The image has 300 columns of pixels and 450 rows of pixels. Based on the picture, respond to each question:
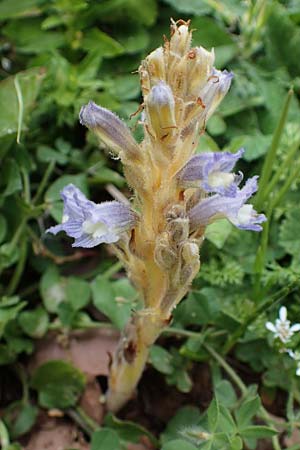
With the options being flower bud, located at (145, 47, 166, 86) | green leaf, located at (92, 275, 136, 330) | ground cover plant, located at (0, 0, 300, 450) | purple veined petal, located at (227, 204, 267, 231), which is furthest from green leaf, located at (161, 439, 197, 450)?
flower bud, located at (145, 47, 166, 86)

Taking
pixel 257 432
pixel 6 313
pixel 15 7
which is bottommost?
pixel 6 313

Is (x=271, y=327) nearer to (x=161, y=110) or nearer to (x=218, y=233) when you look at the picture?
(x=218, y=233)

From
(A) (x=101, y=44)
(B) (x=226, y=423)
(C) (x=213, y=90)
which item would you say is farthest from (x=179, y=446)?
(A) (x=101, y=44)

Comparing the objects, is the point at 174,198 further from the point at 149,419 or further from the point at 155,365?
the point at 149,419

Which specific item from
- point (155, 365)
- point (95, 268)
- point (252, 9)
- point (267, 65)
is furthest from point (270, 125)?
point (155, 365)

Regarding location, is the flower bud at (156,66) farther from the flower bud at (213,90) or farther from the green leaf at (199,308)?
the green leaf at (199,308)

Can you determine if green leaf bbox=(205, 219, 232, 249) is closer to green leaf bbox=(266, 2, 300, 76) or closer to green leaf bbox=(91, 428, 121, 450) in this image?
green leaf bbox=(91, 428, 121, 450)

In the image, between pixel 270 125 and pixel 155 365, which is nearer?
pixel 155 365
